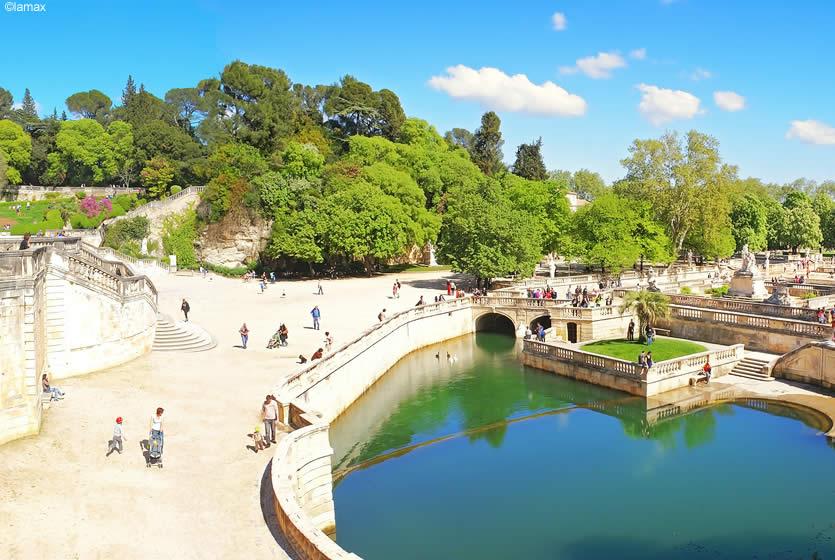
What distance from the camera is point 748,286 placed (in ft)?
134

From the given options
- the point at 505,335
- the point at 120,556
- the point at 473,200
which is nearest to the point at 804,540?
the point at 120,556

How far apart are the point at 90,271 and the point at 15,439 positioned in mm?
7747

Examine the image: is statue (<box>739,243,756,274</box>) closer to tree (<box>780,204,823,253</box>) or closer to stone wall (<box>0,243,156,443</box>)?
stone wall (<box>0,243,156,443</box>)

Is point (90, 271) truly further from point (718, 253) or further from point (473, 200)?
point (718, 253)

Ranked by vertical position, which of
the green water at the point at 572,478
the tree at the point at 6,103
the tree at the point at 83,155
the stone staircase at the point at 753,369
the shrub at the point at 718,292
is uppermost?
the tree at the point at 6,103

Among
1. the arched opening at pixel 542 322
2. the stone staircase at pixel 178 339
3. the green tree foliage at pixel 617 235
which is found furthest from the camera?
the green tree foliage at pixel 617 235

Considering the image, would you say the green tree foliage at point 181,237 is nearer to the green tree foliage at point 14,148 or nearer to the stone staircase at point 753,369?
the green tree foliage at point 14,148

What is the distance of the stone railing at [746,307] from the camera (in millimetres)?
34000

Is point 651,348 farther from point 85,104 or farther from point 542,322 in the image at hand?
point 85,104

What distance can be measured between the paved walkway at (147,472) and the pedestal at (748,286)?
93.1 feet

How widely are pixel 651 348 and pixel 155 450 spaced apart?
81.4 feet

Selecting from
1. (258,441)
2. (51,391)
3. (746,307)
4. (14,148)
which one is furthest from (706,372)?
(14,148)

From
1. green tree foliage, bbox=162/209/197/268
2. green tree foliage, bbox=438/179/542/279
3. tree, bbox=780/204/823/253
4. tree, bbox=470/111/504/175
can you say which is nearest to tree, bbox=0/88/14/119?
green tree foliage, bbox=162/209/197/268

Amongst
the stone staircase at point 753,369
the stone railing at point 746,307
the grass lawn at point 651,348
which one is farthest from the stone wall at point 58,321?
the stone railing at point 746,307
